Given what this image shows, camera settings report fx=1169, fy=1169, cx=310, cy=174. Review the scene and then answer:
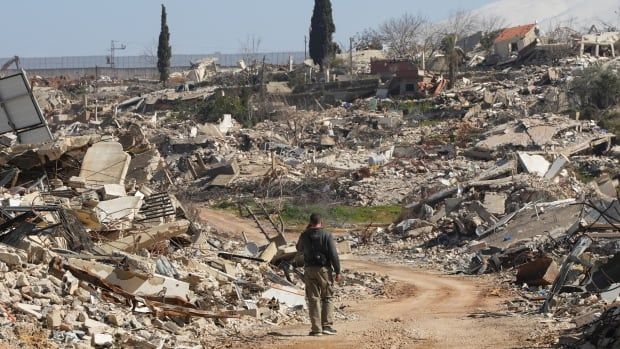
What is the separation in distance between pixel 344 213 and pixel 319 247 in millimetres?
19879

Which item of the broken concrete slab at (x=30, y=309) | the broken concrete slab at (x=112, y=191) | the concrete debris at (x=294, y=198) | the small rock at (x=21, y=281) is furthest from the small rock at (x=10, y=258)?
the broken concrete slab at (x=112, y=191)

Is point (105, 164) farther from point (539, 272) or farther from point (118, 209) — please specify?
point (539, 272)

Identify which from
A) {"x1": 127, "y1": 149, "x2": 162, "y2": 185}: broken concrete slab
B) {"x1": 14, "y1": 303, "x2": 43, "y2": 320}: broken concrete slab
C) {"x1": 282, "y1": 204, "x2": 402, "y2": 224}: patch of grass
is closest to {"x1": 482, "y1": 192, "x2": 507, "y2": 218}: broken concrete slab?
{"x1": 282, "y1": 204, "x2": 402, "y2": 224}: patch of grass

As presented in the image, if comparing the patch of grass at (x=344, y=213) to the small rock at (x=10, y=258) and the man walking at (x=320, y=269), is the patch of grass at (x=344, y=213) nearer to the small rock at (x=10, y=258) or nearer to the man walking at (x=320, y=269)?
the man walking at (x=320, y=269)

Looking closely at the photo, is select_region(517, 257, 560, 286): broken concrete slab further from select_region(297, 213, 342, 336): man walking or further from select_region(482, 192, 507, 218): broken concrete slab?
select_region(482, 192, 507, 218): broken concrete slab

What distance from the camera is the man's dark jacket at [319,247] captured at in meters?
11.1

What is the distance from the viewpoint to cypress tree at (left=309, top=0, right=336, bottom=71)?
65.2 meters

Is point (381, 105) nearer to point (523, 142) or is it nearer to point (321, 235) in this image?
point (523, 142)

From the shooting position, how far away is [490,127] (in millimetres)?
41594

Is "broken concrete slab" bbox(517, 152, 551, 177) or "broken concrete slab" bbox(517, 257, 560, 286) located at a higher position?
"broken concrete slab" bbox(517, 257, 560, 286)

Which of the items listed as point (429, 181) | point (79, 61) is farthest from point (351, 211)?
point (79, 61)

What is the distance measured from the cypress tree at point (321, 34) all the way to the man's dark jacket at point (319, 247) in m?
54.2

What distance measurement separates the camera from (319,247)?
36.6 ft

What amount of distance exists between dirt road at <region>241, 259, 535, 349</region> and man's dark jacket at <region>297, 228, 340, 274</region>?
2.23 feet
